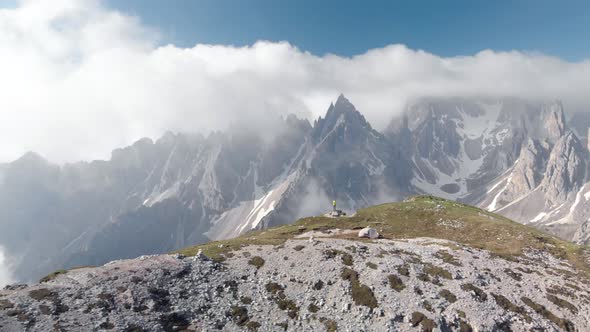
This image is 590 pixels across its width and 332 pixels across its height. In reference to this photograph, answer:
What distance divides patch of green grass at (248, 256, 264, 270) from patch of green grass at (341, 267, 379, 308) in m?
12.4

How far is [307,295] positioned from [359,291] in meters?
6.75

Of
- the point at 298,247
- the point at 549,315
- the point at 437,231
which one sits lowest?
the point at 549,315

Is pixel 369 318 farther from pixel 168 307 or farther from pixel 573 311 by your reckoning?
pixel 573 311

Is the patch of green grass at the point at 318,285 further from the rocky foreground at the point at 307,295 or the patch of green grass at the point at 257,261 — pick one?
the patch of green grass at the point at 257,261

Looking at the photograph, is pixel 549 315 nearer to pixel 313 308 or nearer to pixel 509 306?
pixel 509 306

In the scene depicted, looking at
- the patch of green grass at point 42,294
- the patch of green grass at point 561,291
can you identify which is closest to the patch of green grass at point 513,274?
the patch of green grass at point 561,291

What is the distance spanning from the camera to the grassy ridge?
7206cm

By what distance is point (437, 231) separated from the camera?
91.0 metres

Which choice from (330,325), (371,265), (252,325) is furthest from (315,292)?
(371,265)

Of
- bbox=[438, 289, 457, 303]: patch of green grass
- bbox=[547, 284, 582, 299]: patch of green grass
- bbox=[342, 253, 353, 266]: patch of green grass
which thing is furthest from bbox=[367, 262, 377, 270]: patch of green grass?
bbox=[547, 284, 582, 299]: patch of green grass

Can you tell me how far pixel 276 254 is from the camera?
205 feet

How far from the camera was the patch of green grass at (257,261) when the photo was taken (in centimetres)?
5843

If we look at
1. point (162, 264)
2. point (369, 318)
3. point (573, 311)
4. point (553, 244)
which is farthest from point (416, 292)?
point (553, 244)

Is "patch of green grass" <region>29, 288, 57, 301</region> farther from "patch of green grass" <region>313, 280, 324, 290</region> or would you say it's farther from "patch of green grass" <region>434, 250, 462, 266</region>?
"patch of green grass" <region>434, 250, 462, 266</region>
